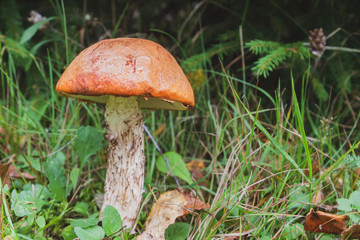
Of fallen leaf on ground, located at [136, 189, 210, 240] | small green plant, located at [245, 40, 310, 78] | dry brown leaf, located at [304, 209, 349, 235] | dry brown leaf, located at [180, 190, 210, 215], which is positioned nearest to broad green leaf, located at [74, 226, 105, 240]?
fallen leaf on ground, located at [136, 189, 210, 240]

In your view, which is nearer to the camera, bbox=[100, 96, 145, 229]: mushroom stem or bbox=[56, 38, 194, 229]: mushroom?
bbox=[56, 38, 194, 229]: mushroom

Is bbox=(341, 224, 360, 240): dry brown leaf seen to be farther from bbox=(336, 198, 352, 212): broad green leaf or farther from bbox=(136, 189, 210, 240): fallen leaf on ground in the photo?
bbox=(136, 189, 210, 240): fallen leaf on ground

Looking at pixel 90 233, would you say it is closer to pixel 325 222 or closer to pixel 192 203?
pixel 192 203

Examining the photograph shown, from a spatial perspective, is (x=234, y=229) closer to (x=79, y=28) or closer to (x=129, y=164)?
(x=129, y=164)

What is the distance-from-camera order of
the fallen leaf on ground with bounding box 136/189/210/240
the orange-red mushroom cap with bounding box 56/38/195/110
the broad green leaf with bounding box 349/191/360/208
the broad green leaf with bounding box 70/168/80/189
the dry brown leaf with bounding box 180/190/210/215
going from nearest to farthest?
the orange-red mushroom cap with bounding box 56/38/195/110 < the broad green leaf with bounding box 349/191/360/208 < the fallen leaf on ground with bounding box 136/189/210/240 < the dry brown leaf with bounding box 180/190/210/215 < the broad green leaf with bounding box 70/168/80/189

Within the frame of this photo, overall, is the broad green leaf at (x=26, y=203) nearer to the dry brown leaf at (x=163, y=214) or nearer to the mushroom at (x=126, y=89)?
the mushroom at (x=126, y=89)

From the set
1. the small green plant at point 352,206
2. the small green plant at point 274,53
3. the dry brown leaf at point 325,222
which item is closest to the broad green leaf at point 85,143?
the small green plant at point 274,53

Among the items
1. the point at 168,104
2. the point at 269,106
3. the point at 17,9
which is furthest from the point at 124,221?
the point at 17,9

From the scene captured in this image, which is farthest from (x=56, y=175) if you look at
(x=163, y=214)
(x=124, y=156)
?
(x=163, y=214)
